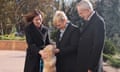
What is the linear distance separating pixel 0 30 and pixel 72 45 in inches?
1497

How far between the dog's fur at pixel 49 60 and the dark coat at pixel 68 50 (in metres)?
0.10

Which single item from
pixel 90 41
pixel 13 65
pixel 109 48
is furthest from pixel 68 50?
pixel 109 48

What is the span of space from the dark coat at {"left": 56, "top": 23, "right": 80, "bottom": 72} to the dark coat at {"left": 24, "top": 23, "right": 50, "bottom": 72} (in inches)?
16.1

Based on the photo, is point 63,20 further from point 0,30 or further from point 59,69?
point 0,30

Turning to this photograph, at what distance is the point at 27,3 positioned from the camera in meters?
46.0

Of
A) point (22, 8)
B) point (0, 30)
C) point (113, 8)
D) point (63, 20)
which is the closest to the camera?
point (63, 20)

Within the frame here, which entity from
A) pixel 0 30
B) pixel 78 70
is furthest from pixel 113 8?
pixel 78 70

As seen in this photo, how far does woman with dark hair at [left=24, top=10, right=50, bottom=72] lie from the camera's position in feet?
22.3

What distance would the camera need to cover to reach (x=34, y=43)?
6.91 m

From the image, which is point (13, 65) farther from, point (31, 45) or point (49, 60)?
point (49, 60)

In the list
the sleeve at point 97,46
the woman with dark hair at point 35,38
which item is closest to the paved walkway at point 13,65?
the woman with dark hair at point 35,38

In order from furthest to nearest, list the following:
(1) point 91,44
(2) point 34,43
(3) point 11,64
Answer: (3) point 11,64, (2) point 34,43, (1) point 91,44

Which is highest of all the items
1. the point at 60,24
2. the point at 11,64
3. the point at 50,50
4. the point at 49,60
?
the point at 60,24

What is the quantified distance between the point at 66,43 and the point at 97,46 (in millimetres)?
808
